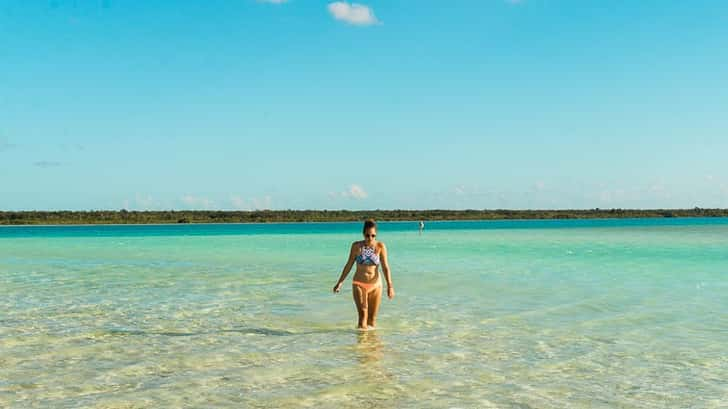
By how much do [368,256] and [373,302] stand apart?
0.86 metres

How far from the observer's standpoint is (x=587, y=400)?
703cm

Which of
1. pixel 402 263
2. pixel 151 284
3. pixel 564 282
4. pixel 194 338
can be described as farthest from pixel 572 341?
pixel 402 263

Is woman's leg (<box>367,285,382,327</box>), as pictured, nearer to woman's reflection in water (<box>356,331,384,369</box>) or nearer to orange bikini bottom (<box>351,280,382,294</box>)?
orange bikini bottom (<box>351,280,382,294</box>)

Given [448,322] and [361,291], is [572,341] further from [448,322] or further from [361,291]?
[361,291]

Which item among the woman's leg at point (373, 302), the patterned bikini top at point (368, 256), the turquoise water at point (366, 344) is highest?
the patterned bikini top at point (368, 256)

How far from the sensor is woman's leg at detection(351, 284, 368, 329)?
10641mm

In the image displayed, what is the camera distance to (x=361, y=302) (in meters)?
10.8

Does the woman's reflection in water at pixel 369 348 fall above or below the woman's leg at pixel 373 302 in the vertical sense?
below

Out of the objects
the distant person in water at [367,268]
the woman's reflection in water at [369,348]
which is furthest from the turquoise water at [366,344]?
the distant person in water at [367,268]

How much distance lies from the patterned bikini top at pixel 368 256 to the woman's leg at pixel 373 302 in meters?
0.49

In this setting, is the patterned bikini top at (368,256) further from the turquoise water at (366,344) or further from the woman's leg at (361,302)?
the turquoise water at (366,344)

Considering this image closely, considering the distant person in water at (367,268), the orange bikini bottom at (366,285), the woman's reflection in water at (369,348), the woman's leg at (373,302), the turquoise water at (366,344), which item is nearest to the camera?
the turquoise water at (366,344)

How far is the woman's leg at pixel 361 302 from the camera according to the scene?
10641 mm

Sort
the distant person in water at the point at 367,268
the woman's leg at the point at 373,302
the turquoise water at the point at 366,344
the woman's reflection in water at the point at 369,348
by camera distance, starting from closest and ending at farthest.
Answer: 1. the turquoise water at the point at 366,344
2. the woman's reflection in water at the point at 369,348
3. the distant person in water at the point at 367,268
4. the woman's leg at the point at 373,302
